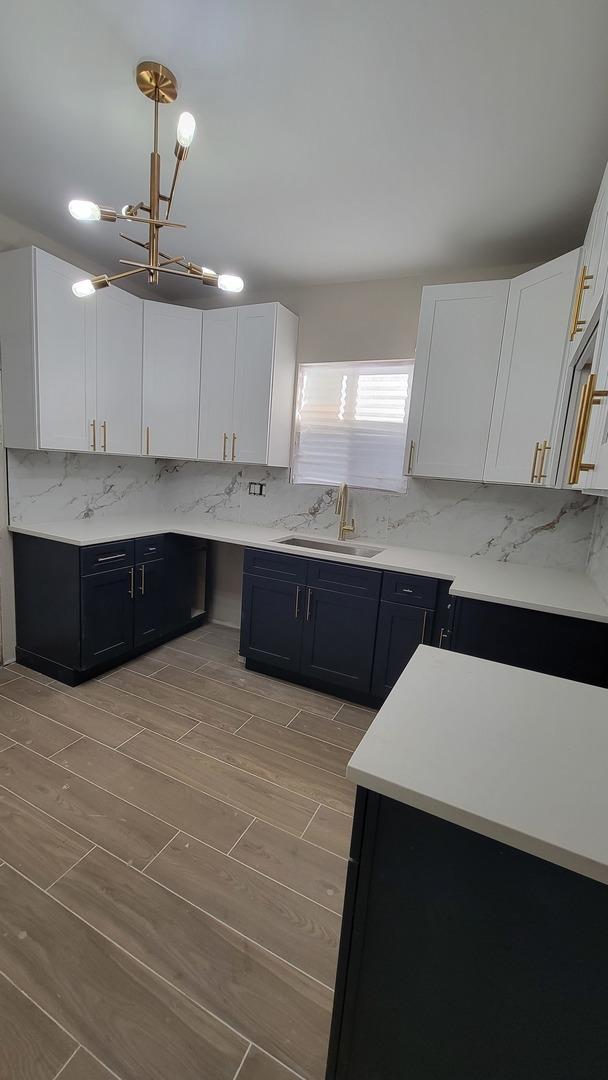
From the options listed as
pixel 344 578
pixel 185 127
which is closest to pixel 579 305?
pixel 185 127

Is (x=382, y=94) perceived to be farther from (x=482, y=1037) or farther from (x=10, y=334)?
(x=482, y=1037)

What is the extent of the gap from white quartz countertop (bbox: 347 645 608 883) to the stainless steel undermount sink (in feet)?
5.96

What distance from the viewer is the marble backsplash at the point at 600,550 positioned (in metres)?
2.07

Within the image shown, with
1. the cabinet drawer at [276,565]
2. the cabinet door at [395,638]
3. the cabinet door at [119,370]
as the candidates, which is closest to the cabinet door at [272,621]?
the cabinet drawer at [276,565]

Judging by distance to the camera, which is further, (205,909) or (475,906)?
(205,909)

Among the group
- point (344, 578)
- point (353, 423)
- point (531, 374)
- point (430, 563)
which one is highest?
point (531, 374)

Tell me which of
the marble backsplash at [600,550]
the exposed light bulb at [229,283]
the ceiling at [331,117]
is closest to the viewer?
the ceiling at [331,117]

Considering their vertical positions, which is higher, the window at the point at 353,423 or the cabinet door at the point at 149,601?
the window at the point at 353,423

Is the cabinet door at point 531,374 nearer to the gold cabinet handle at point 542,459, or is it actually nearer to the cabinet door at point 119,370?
the gold cabinet handle at point 542,459

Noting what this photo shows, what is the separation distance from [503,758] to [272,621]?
2128 mm

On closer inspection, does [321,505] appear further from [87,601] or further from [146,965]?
[146,965]

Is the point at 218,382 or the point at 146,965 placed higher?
the point at 218,382

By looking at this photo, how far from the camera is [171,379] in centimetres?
321

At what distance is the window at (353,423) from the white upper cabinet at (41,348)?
1.49 metres
